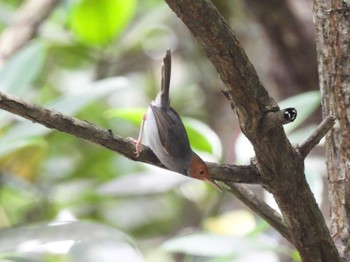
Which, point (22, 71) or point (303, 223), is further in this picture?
point (22, 71)

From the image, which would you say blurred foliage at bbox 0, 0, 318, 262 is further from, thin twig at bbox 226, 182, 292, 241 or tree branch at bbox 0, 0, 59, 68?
thin twig at bbox 226, 182, 292, 241

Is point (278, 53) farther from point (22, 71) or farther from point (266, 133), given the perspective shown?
point (266, 133)

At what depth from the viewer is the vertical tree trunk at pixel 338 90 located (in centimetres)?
74

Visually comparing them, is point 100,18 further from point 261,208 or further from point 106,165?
point 261,208

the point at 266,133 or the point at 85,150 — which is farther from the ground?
the point at 85,150

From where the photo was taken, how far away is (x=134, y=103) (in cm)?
246

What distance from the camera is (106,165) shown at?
6.41ft

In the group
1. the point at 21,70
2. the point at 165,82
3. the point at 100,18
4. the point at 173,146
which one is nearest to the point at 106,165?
the point at 100,18

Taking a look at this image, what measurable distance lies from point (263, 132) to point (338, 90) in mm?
161

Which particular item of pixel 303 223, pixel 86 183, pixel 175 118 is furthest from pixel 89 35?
pixel 303 223

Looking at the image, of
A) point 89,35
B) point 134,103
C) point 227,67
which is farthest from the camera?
point 134,103

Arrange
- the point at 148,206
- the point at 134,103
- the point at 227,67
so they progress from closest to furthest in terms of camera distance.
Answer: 1. the point at 227,67
2. the point at 148,206
3. the point at 134,103

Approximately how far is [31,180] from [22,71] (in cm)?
32

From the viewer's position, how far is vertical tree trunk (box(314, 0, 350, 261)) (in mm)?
745
